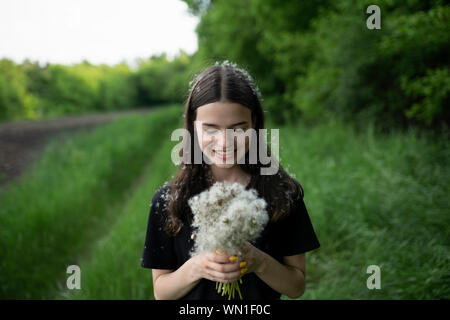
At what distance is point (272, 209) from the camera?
140 cm

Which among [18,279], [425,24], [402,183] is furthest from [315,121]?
[18,279]

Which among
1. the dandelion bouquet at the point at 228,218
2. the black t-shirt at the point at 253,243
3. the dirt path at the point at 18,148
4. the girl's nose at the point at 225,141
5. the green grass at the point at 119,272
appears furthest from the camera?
the dirt path at the point at 18,148

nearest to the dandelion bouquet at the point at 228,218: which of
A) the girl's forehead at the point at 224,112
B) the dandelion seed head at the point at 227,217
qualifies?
the dandelion seed head at the point at 227,217

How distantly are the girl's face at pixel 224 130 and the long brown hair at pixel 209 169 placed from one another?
0.12 ft

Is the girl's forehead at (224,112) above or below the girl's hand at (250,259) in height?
above

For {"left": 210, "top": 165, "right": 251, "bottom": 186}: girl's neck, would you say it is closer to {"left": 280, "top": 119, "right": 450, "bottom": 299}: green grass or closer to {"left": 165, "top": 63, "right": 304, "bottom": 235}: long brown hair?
{"left": 165, "top": 63, "right": 304, "bottom": 235}: long brown hair

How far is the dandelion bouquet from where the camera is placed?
1.06 metres

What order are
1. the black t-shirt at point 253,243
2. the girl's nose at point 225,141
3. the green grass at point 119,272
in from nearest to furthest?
1. the girl's nose at point 225,141
2. the black t-shirt at point 253,243
3. the green grass at point 119,272

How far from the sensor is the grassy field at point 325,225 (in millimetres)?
2820

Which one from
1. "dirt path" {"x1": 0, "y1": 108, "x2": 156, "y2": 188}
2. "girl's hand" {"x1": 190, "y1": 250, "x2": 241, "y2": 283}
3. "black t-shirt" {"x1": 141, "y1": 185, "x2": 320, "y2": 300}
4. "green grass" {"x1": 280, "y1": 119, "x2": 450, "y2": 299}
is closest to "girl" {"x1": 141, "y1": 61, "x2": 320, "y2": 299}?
"black t-shirt" {"x1": 141, "y1": 185, "x2": 320, "y2": 300}

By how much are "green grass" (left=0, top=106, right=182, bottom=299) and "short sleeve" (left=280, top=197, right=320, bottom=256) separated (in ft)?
9.69

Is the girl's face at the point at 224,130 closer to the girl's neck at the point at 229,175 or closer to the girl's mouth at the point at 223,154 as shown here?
the girl's mouth at the point at 223,154

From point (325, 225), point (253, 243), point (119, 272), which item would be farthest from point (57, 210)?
point (253, 243)
